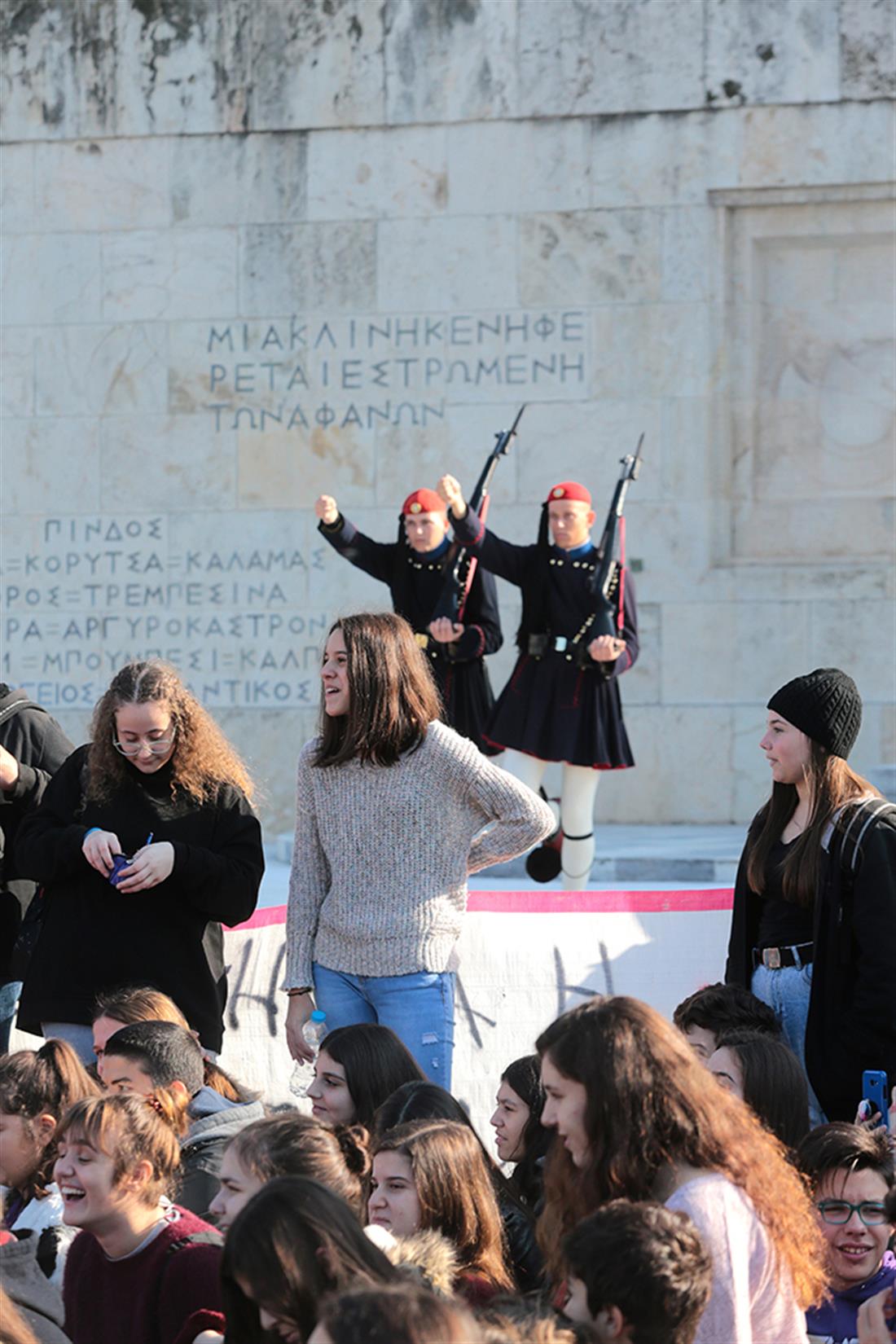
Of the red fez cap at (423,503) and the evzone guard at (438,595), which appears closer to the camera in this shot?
the evzone guard at (438,595)

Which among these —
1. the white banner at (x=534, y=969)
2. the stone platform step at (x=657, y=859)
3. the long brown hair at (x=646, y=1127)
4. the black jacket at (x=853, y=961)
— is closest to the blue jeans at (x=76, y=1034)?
the white banner at (x=534, y=969)

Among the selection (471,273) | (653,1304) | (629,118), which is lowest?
(653,1304)

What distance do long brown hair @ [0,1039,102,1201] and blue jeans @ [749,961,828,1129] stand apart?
5.52ft

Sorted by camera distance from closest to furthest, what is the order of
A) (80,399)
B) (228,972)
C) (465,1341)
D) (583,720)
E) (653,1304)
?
1. (465,1341)
2. (653,1304)
3. (228,972)
4. (583,720)
5. (80,399)

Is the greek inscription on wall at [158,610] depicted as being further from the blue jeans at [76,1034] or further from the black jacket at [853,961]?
the black jacket at [853,961]

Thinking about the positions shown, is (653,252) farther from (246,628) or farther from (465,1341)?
(465,1341)

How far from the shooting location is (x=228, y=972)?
619 cm

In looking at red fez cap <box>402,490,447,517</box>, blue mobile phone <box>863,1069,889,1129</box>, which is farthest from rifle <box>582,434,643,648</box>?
blue mobile phone <box>863,1069,889,1129</box>

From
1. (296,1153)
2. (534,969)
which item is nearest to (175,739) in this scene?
(534,969)

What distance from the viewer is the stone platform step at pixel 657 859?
9781 millimetres

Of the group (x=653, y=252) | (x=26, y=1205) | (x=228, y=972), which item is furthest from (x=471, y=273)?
(x=26, y=1205)

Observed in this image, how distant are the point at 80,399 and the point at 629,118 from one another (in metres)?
4.04

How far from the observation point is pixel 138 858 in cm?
494

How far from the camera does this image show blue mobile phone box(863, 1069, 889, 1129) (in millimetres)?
4438
